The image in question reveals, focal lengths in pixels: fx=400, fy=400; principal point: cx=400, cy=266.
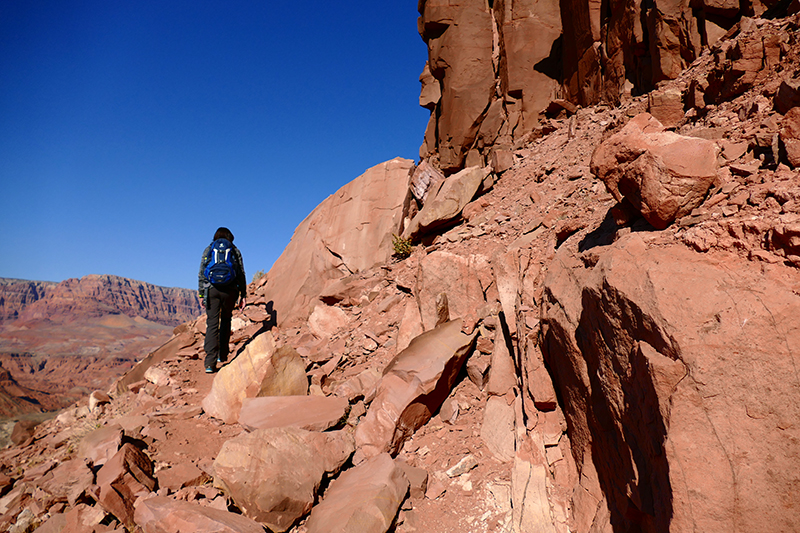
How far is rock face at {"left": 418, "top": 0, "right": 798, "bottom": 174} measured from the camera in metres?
7.41

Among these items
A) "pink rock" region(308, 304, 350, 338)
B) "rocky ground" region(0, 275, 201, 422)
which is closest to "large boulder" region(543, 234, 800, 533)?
"pink rock" region(308, 304, 350, 338)

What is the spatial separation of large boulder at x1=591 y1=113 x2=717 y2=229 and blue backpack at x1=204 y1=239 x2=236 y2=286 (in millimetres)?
5877

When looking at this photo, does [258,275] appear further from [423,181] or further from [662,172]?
[662,172]

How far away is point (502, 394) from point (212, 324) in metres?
4.92

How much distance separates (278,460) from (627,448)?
9.35 ft

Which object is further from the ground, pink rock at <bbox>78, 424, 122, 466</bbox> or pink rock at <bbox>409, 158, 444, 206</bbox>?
pink rock at <bbox>409, 158, 444, 206</bbox>

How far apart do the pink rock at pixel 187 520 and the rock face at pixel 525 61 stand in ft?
28.8

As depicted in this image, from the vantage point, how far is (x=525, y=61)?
10.6 meters

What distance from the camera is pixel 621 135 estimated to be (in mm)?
3131

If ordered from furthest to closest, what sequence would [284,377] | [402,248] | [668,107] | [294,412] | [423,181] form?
1. [423,181]
2. [402,248]
3. [284,377]
4. [668,107]
5. [294,412]

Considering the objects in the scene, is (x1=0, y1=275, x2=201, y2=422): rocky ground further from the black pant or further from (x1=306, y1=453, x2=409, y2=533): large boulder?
(x1=306, y1=453, x2=409, y2=533): large boulder

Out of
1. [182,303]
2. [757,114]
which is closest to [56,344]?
[182,303]

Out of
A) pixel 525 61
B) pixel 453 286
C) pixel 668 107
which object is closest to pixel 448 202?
pixel 453 286

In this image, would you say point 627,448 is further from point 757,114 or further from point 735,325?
point 757,114
